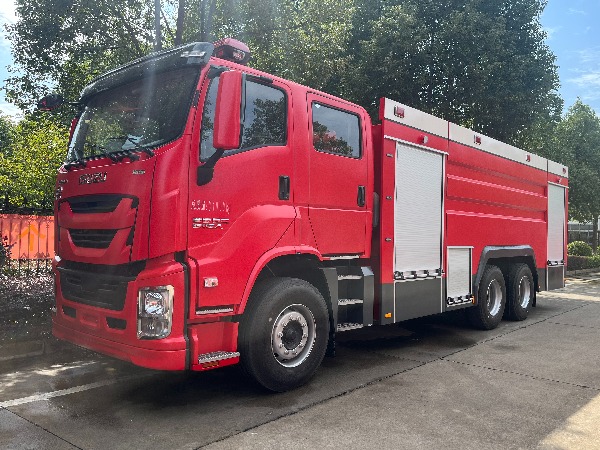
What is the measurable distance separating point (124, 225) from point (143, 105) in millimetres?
1129

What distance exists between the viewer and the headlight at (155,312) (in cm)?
396

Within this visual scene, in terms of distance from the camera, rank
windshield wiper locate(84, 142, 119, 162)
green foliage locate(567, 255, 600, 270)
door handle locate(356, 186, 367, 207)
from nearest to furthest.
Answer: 1. windshield wiper locate(84, 142, 119, 162)
2. door handle locate(356, 186, 367, 207)
3. green foliage locate(567, 255, 600, 270)

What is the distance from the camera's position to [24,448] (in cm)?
353

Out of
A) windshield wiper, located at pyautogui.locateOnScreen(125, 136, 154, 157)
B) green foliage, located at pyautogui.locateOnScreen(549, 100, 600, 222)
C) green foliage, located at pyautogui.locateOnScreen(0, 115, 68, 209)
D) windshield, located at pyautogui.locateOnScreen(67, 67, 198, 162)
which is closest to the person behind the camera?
windshield wiper, located at pyautogui.locateOnScreen(125, 136, 154, 157)

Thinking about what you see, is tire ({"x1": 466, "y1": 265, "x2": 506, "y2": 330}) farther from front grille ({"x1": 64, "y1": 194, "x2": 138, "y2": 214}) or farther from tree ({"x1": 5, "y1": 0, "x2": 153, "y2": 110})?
tree ({"x1": 5, "y1": 0, "x2": 153, "y2": 110})

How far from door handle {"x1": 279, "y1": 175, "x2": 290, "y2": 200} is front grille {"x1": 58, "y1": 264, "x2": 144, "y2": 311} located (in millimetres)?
1402

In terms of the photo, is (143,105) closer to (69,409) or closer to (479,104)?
(69,409)

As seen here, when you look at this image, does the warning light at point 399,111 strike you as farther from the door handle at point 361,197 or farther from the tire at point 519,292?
the tire at point 519,292

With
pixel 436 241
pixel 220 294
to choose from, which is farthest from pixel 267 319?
pixel 436 241

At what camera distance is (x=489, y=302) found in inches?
317

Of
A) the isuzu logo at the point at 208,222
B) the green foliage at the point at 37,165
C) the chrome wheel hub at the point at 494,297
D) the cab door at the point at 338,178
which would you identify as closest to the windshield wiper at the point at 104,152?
the isuzu logo at the point at 208,222

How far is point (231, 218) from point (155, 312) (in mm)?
971

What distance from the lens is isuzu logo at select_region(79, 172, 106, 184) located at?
14.3ft

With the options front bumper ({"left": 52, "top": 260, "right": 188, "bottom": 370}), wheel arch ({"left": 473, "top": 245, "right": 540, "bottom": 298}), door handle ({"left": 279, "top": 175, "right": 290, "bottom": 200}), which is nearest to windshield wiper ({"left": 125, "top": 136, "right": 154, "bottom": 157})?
front bumper ({"left": 52, "top": 260, "right": 188, "bottom": 370})
